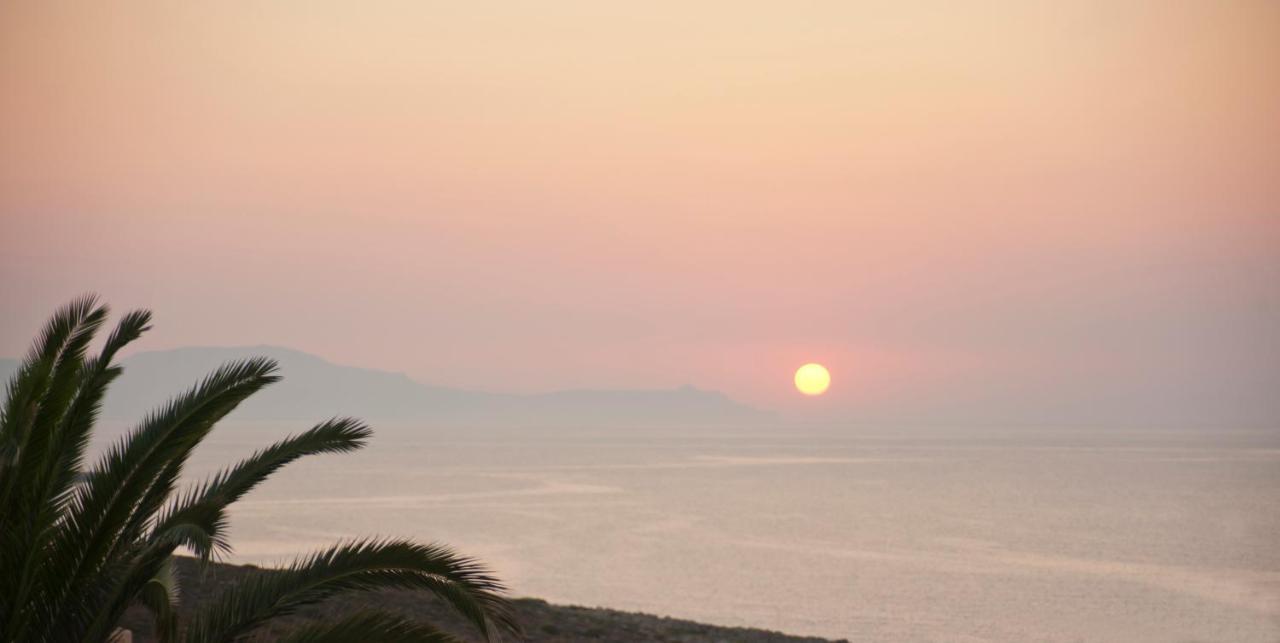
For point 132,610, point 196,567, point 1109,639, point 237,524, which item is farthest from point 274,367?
point 237,524

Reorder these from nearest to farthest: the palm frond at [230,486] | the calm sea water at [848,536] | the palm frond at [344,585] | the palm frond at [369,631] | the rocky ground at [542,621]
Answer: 1. the palm frond at [369,631]
2. the palm frond at [344,585]
3. the palm frond at [230,486]
4. the rocky ground at [542,621]
5. the calm sea water at [848,536]

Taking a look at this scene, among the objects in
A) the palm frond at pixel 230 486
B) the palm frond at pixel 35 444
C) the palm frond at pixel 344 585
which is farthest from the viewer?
the palm frond at pixel 230 486

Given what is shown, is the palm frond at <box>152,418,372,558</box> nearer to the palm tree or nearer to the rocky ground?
the palm tree

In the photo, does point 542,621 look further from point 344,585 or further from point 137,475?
point 137,475

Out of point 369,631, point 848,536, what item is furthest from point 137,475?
point 848,536

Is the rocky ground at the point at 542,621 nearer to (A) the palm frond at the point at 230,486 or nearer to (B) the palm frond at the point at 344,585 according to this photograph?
(A) the palm frond at the point at 230,486

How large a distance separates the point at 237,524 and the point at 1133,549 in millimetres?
43949

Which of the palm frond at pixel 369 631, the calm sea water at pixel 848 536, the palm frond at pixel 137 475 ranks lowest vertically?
the palm frond at pixel 369 631

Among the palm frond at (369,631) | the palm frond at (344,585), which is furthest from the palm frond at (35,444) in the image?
the palm frond at (369,631)

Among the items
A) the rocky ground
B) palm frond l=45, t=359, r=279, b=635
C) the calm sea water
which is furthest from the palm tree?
the calm sea water

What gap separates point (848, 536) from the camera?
6419 centimetres

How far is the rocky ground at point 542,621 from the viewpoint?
14102 millimetres

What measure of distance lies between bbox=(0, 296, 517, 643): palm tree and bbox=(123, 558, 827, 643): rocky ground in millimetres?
6706

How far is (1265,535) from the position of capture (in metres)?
73.0
